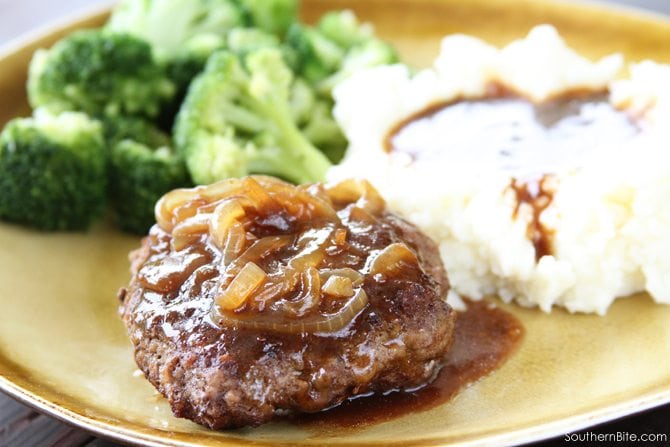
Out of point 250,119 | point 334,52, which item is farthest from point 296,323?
point 334,52

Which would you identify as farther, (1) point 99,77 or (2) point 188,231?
(1) point 99,77

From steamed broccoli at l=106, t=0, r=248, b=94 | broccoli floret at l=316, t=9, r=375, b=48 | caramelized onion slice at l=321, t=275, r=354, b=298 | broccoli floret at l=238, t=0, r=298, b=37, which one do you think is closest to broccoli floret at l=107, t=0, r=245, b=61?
steamed broccoli at l=106, t=0, r=248, b=94

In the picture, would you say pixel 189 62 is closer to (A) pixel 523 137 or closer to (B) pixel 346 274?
(A) pixel 523 137

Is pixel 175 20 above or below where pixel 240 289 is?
above

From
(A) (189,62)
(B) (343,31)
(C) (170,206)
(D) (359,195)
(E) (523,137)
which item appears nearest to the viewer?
(C) (170,206)

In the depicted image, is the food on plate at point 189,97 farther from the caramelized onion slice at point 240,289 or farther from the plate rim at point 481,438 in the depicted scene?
the plate rim at point 481,438

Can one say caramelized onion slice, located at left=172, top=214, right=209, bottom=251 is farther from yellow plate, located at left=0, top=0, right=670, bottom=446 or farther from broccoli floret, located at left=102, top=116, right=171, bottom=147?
broccoli floret, located at left=102, top=116, right=171, bottom=147

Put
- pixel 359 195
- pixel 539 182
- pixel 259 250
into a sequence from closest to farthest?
1. pixel 259 250
2. pixel 359 195
3. pixel 539 182
